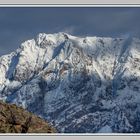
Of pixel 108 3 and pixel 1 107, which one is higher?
pixel 108 3

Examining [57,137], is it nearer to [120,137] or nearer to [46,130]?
[120,137]

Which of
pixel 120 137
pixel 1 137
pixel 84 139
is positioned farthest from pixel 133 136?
pixel 1 137

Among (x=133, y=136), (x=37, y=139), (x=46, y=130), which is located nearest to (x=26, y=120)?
(x=46, y=130)

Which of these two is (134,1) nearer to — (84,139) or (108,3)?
(108,3)

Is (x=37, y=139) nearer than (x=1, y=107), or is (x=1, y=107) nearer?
(x=37, y=139)

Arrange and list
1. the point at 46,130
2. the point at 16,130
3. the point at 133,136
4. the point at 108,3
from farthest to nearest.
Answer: the point at 46,130 → the point at 16,130 → the point at 108,3 → the point at 133,136

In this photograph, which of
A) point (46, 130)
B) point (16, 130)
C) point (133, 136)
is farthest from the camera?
point (46, 130)
